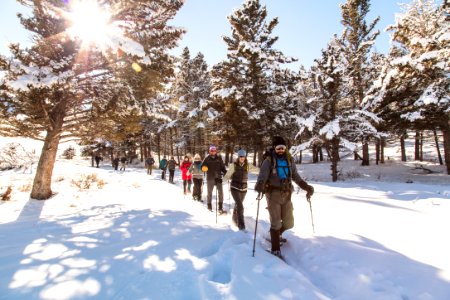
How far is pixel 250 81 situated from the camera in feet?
69.8

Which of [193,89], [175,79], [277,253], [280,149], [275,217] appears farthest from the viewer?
[193,89]

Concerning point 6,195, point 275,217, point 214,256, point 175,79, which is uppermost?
point 175,79

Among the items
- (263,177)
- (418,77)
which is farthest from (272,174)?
(418,77)

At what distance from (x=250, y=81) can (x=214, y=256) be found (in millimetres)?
18552

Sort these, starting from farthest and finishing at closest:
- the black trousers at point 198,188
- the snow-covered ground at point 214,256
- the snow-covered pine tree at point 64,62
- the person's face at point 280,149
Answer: the black trousers at point 198,188 < the snow-covered pine tree at point 64,62 < the person's face at point 280,149 < the snow-covered ground at point 214,256

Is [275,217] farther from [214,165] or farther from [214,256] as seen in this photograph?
[214,165]

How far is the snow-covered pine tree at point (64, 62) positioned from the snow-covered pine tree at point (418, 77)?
1028cm

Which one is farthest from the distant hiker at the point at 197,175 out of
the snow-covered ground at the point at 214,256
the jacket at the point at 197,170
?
the snow-covered ground at the point at 214,256

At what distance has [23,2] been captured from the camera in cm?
948

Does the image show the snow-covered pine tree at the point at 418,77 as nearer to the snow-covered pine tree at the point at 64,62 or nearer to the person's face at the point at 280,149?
the person's face at the point at 280,149

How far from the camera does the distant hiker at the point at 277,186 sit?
489 centimetres

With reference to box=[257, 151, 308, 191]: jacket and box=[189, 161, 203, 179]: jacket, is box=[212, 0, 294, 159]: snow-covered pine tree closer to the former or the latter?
box=[189, 161, 203, 179]: jacket

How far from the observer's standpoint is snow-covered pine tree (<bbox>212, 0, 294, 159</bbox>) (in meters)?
20.7

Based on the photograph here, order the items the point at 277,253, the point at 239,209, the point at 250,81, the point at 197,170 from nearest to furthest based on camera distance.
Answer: the point at 277,253, the point at 239,209, the point at 197,170, the point at 250,81
